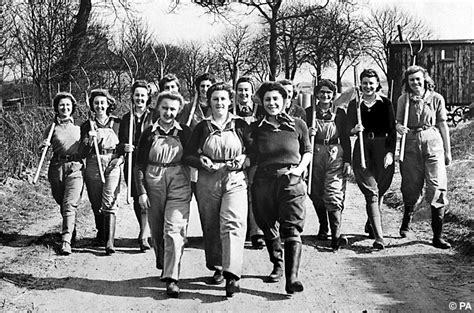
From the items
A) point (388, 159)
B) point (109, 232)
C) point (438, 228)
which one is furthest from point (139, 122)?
point (438, 228)

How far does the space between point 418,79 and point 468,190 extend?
117 inches

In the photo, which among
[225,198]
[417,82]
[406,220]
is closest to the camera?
[225,198]

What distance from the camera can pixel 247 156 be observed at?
5.34 meters

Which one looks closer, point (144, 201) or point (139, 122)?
point (144, 201)

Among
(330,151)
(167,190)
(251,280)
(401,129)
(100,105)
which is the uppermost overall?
(100,105)

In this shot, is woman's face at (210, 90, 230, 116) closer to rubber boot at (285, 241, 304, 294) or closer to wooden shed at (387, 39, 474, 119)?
rubber boot at (285, 241, 304, 294)

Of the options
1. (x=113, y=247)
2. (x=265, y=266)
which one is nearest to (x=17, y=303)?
(x=113, y=247)

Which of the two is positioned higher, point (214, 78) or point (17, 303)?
point (214, 78)

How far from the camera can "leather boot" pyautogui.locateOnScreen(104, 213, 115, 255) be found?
657 centimetres

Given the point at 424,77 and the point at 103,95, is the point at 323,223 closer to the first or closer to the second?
the point at 424,77

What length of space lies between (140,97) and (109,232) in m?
1.58

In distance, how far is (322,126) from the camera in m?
6.78

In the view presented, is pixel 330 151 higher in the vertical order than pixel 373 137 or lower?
lower

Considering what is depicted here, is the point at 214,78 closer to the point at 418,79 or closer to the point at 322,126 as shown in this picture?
the point at 322,126
